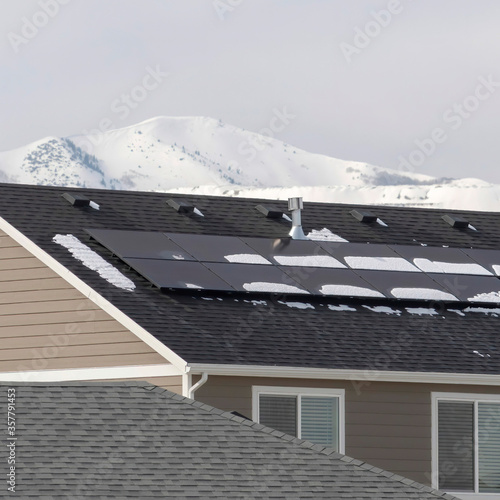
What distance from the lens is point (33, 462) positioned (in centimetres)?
1870

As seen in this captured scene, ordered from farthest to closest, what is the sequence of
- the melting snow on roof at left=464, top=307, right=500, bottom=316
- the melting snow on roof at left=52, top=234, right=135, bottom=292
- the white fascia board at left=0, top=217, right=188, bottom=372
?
the melting snow on roof at left=464, top=307, right=500, bottom=316
the melting snow on roof at left=52, top=234, right=135, bottom=292
the white fascia board at left=0, top=217, right=188, bottom=372

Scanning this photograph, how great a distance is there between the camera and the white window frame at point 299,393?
80.3ft

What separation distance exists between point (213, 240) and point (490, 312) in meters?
5.05

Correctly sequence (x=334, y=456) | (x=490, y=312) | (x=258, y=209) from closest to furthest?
(x=334, y=456) < (x=490, y=312) < (x=258, y=209)

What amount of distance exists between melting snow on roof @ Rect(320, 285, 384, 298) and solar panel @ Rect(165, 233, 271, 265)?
3.97 feet

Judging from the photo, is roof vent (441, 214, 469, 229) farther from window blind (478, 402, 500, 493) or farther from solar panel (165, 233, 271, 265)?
window blind (478, 402, 500, 493)

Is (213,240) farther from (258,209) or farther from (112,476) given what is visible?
(112,476)

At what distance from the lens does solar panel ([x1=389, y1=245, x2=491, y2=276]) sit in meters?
28.6

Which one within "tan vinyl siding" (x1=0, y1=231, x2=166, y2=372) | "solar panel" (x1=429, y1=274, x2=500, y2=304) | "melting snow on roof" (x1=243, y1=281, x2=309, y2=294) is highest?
"solar panel" (x1=429, y1=274, x2=500, y2=304)

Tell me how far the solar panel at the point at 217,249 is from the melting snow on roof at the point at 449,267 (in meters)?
3.06

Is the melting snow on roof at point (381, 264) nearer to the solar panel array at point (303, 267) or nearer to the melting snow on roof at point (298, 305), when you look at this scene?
the solar panel array at point (303, 267)

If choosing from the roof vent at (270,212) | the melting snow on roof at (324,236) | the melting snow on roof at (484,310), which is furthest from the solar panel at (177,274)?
the melting snow on roof at (484,310)

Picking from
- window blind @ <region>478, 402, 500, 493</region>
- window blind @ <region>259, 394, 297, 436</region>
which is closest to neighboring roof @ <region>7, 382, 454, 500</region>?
window blind @ <region>259, 394, 297, 436</region>

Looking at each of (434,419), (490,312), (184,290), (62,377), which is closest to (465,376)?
(434,419)
